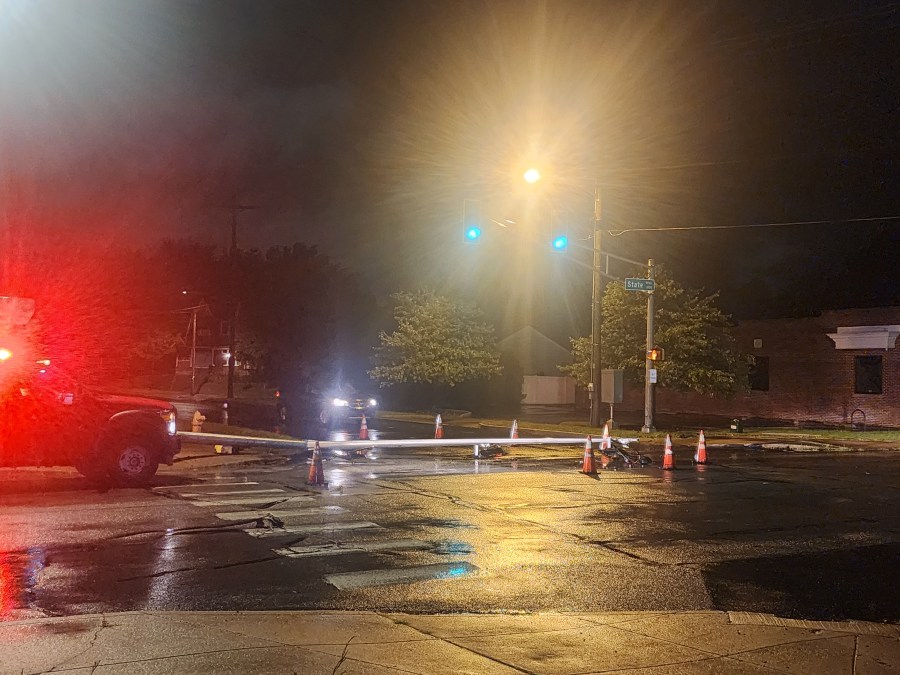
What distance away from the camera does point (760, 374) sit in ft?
133

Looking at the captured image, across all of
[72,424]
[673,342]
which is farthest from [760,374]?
[72,424]

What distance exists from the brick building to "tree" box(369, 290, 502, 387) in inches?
477

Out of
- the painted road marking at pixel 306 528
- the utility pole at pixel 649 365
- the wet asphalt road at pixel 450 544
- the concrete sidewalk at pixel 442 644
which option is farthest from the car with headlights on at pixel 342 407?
the concrete sidewalk at pixel 442 644

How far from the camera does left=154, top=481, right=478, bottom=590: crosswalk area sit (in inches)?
335

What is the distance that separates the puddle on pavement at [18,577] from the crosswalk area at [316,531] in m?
2.30

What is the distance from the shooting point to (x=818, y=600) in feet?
26.0

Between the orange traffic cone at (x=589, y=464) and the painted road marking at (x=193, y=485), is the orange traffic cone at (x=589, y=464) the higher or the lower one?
the higher one

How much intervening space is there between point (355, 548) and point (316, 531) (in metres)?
1.06

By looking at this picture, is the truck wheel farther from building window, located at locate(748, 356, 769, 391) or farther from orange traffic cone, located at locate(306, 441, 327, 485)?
building window, located at locate(748, 356, 769, 391)

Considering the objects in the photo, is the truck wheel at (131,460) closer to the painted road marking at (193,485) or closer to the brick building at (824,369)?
the painted road marking at (193,485)

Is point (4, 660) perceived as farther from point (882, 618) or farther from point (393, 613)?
point (882, 618)

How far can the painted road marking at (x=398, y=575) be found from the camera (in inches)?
318

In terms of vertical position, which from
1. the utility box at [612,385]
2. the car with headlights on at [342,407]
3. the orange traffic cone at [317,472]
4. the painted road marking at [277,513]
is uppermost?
the utility box at [612,385]

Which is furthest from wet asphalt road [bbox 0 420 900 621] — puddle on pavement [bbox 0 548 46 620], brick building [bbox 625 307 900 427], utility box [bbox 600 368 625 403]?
brick building [bbox 625 307 900 427]
